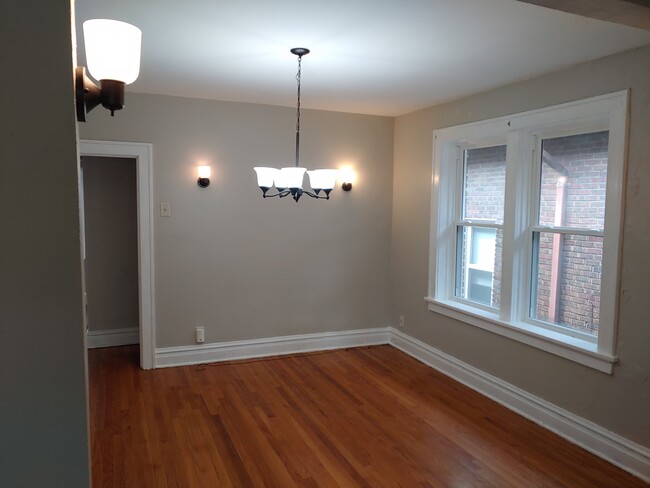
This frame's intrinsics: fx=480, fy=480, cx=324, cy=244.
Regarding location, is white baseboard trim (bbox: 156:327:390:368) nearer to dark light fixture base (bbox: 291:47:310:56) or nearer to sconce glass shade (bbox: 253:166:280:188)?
sconce glass shade (bbox: 253:166:280:188)

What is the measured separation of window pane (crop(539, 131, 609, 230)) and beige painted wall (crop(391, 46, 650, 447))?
0.29 meters

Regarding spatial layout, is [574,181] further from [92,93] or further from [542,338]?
[92,93]

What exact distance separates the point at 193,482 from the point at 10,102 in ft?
7.31

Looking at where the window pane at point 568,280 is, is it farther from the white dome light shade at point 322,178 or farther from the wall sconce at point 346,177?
the wall sconce at point 346,177

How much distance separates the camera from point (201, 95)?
4.11m

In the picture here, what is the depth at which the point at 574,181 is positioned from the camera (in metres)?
3.22

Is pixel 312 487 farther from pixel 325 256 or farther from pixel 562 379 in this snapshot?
pixel 325 256

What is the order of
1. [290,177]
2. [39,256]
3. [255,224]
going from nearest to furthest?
[39,256] → [290,177] → [255,224]

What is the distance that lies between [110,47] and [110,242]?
4.16 m

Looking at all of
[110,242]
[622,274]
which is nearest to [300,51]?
[622,274]

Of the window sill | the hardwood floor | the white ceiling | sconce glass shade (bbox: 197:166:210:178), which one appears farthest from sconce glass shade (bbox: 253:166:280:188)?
the window sill

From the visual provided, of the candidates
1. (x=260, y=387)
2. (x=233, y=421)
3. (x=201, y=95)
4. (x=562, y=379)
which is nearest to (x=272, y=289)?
(x=260, y=387)

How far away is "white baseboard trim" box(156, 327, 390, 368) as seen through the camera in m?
4.36

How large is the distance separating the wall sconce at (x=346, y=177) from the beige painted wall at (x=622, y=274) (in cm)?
56
